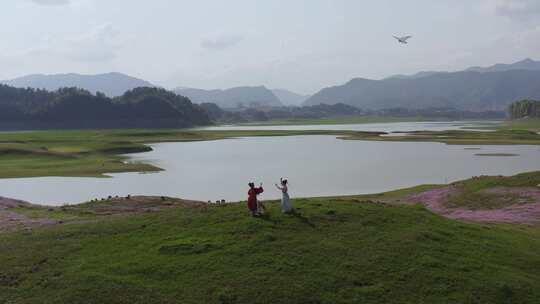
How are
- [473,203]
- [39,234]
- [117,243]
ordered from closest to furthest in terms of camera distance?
1. [117,243]
2. [39,234]
3. [473,203]

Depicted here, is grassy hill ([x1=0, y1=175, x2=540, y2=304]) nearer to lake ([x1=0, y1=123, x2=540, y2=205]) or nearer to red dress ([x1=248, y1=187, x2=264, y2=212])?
red dress ([x1=248, y1=187, x2=264, y2=212])

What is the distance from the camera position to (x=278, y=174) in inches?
2527

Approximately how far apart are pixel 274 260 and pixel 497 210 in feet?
79.9

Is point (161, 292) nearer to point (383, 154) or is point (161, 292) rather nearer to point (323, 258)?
point (323, 258)

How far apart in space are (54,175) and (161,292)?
5577 centimetres

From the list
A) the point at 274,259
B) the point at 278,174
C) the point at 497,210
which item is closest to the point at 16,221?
the point at 274,259

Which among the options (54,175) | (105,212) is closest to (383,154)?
(54,175)

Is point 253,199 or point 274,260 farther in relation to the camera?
point 253,199

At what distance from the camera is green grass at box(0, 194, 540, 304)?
17.4 metres

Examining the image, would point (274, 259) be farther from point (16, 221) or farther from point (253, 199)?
point (16, 221)

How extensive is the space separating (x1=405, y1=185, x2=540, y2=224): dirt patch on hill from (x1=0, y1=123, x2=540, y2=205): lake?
9046 mm

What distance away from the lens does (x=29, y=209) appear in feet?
113

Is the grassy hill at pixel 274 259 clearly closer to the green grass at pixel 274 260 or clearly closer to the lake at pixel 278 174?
the green grass at pixel 274 260

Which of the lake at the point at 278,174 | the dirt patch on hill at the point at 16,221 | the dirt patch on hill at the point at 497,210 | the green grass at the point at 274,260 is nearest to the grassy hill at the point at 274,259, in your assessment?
the green grass at the point at 274,260
